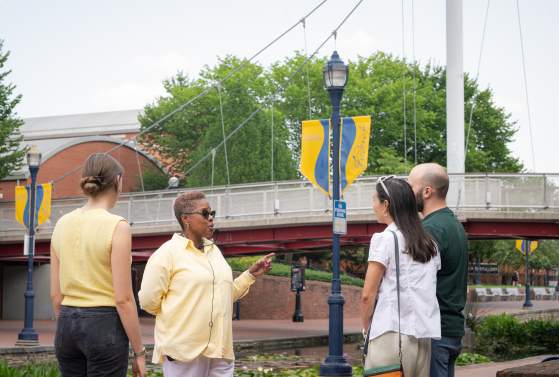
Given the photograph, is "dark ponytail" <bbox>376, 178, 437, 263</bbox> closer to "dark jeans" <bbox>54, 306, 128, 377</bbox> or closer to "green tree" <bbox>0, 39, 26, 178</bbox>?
"dark jeans" <bbox>54, 306, 128, 377</bbox>

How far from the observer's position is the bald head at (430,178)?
6.21 m

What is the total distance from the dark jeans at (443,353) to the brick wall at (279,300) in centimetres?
3956

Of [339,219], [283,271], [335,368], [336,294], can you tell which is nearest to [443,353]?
[335,368]

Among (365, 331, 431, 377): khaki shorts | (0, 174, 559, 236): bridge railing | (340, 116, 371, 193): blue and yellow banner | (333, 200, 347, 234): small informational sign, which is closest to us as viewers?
(365, 331, 431, 377): khaki shorts

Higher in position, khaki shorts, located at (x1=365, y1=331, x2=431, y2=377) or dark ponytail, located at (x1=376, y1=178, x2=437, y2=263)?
dark ponytail, located at (x1=376, y1=178, x2=437, y2=263)

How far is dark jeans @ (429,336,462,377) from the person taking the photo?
6012mm

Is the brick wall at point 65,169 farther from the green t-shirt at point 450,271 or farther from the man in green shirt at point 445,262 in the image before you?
the green t-shirt at point 450,271

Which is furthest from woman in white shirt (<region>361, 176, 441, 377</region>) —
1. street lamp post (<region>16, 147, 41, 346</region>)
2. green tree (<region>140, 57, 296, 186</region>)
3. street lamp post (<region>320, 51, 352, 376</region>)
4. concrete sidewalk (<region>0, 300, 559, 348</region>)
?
green tree (<region>140, 57, 296, 186</region>)

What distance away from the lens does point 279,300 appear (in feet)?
154

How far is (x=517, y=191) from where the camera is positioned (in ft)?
99.5

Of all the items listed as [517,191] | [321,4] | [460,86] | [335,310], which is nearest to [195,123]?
[321,4]

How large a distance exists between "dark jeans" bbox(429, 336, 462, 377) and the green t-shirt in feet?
0.14

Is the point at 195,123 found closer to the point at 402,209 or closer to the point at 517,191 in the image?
the point at 517,191

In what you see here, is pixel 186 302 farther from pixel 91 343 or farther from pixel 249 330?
pixel 249 330
